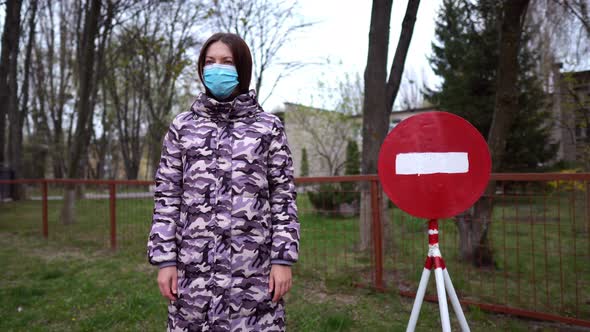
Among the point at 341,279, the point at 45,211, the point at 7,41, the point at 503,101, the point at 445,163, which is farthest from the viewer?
the point at 7,41

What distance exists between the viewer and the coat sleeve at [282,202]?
1634mm

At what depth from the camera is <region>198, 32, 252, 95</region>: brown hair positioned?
179 centimetres

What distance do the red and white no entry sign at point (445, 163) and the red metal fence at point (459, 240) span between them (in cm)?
159

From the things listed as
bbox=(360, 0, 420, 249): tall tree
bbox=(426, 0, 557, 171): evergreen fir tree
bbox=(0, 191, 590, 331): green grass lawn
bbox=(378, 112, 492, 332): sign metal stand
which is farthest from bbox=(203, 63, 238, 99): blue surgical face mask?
bbox=(426, 0, 557, 171): evergreen fir tree

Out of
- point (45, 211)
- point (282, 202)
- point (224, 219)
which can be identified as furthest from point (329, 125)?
point (224, 219)

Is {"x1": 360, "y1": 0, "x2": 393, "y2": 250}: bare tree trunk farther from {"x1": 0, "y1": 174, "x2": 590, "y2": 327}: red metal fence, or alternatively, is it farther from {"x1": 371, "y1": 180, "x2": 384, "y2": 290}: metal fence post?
{"x1": 371, "y1": 180, "x2": 384, "y2": 290}: metal fence post

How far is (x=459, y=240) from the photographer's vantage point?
5180 mm

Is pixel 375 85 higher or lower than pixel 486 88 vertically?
lower

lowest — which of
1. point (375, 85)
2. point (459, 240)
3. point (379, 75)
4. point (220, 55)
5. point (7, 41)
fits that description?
point (459, 240)

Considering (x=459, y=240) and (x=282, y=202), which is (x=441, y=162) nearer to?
(x=282, y=202)

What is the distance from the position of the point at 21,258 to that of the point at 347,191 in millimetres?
5662

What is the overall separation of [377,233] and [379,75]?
2588 millimetres

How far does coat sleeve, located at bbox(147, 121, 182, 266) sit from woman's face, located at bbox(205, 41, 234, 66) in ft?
1.20

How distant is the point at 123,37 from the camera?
15625 millimetres
